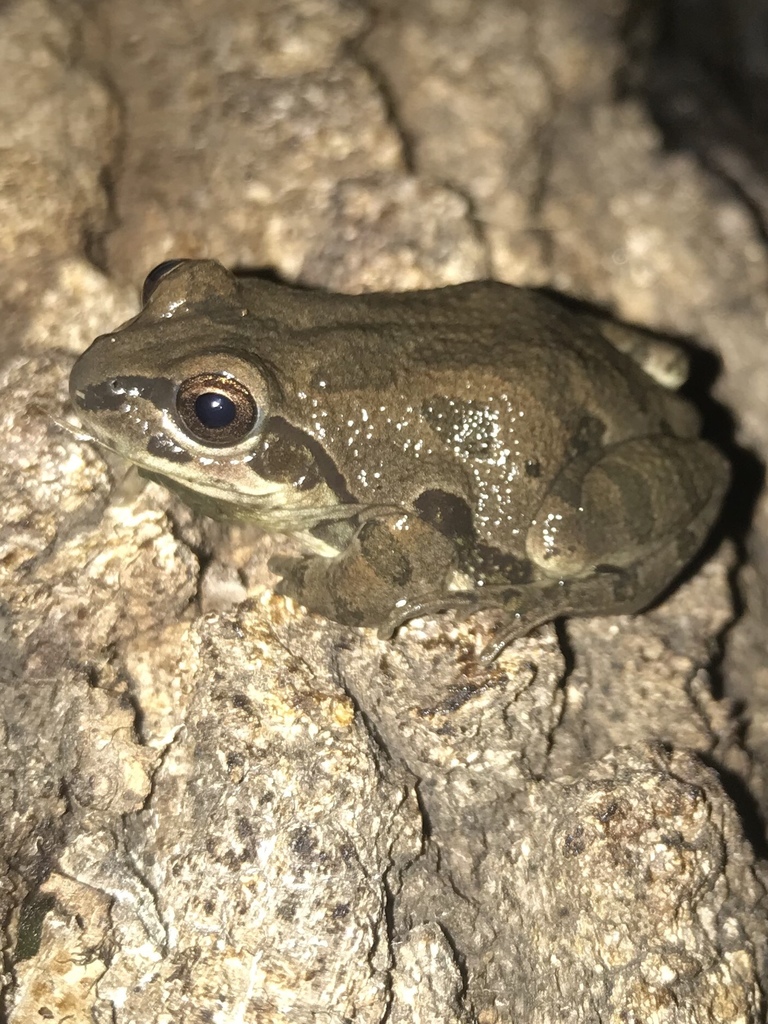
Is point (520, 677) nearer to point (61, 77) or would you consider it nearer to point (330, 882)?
point (330, 882)

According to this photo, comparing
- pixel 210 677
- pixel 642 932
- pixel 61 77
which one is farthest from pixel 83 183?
pixel 642 932

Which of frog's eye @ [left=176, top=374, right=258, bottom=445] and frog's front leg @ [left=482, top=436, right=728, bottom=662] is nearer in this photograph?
frog's eye @ [left=176, top=374, right=258, bottom=445]

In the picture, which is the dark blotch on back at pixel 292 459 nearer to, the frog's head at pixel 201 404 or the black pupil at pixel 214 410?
the frog's head at pixel 201 404

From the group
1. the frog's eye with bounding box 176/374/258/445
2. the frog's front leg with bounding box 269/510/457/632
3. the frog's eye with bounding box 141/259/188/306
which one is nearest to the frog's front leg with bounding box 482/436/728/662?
the frog's front leg with bounding box 269/510/457/632

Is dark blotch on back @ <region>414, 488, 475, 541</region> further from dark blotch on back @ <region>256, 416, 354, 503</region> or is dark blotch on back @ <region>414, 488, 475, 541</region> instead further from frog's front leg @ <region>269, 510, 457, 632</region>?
dark blotch on back @ <region>256, 416, 354, 503</region>

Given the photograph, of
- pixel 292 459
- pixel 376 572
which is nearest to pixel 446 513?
pixel 376 572

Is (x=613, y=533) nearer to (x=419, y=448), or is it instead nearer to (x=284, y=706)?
(x=419, y=448)

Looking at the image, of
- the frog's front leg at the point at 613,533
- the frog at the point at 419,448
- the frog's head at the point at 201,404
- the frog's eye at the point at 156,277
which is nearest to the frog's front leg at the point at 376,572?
the frog at the point at 419,448
